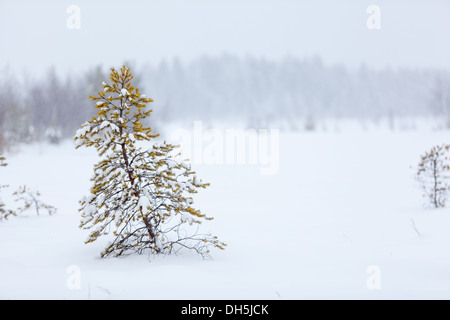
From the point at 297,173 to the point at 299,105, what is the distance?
56.6 m

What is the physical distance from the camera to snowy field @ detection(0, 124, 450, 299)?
3.69m

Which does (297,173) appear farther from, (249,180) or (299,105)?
(299,105)

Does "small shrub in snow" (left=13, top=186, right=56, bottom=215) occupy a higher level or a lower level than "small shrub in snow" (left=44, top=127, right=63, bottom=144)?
lower

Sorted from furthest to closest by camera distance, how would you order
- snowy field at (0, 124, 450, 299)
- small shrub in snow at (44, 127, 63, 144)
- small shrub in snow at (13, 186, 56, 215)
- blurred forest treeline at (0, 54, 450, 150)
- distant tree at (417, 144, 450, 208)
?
blurred forest treeline at (0, 54, 450, 150)
small shrub in snow at (44, 127, 63, 144)
distant tree at (417, 144, 450, 208)
small shrub in snow at (13, 186, 56, 215)
snowy field at (0, 124, 450, 299)

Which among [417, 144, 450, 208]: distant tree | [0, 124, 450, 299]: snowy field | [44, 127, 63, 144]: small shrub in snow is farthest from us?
[44, 127, 63, 144]: small shrub in snow

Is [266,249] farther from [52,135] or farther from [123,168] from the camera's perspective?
[52,135]

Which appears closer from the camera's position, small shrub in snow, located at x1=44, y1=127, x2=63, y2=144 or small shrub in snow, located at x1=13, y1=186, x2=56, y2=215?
small shrub in snow, located at x1=13, y1=186, x2=56, y2=215

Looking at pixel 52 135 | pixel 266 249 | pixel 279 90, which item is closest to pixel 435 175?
pixel 266 249

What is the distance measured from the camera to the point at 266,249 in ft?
20.5

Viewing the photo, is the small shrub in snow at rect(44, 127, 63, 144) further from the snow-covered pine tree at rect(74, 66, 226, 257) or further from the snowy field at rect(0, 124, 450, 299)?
the snow-covered pine tree at rect(74, 66, 226, 257)

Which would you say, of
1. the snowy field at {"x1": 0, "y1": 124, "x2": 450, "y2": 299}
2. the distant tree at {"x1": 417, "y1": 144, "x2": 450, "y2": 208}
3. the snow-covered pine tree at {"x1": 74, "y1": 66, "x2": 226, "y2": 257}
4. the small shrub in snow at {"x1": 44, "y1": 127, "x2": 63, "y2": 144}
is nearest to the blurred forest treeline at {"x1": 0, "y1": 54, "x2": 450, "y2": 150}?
the small shrub in snow at {"x1": 44, "y1": 127, "x2": 63, "y2": 144}

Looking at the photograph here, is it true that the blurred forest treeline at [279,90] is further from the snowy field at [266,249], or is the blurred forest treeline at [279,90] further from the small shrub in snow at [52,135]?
the snowy field at [266,249]

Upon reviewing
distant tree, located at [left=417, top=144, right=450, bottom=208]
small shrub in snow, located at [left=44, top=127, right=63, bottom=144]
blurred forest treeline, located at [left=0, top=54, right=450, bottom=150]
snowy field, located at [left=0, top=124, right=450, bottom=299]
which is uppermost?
blurred forest treeline, located at [left=0, top=54, right=450, bottom=150]
